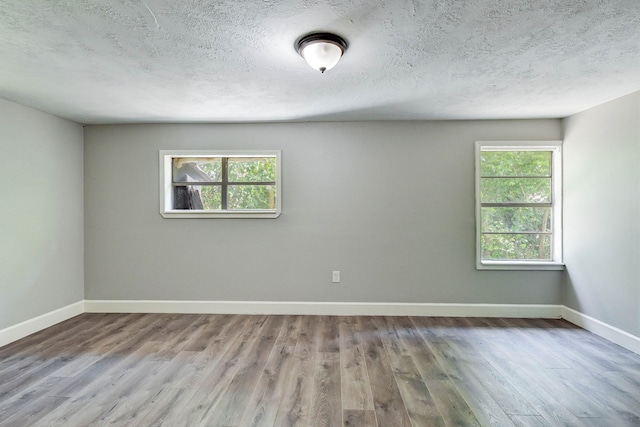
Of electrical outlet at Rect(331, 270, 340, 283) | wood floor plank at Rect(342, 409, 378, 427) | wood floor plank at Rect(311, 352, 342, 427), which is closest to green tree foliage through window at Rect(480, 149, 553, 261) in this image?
electrical outlet at Rect(331, 270, 340, 283)

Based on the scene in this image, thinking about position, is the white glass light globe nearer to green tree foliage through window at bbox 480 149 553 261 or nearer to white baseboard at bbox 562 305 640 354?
green tree foliage through window at bbox 480 149 553 261

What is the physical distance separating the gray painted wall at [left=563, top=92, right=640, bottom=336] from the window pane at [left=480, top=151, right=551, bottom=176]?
218 millimetres

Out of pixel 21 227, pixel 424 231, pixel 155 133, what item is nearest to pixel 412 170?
pixel 424 231

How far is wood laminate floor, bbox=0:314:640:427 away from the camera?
179 cm

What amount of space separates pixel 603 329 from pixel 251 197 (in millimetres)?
4066

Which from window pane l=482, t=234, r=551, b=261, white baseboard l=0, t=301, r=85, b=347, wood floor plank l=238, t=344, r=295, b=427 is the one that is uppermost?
window pane l=482, t=234, r=551, b=261

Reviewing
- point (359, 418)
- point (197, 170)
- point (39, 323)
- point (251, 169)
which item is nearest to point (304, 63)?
point (251, 169)

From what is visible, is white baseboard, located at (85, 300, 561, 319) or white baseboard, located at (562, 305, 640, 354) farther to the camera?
white baseboard, located at (85, 300, 561, 319)

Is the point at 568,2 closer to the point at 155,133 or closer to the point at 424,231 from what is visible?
the point at 424,231

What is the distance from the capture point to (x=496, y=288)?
3492 mm

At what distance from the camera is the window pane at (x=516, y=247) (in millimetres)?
3574

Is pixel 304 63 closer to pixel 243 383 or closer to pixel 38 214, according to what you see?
pixel 243 383

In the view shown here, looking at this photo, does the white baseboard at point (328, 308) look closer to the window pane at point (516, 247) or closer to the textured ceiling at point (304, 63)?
the window pane at point (516, 247)

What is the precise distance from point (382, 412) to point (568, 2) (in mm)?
2508
